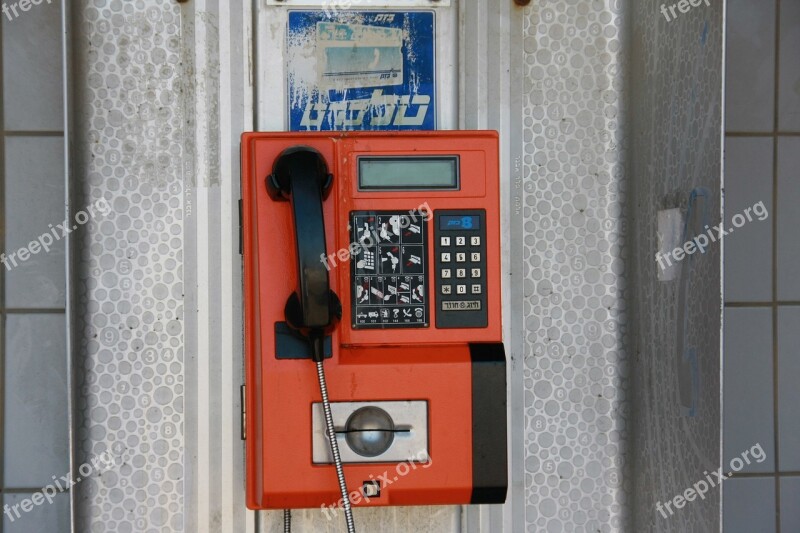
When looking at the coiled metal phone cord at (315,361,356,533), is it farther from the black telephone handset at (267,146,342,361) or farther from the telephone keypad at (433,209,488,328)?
the telephone keypad at (433,209,488,328)

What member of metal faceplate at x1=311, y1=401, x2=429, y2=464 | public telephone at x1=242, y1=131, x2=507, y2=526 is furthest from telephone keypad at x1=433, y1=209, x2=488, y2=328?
metal faceplate at x1=311, y1=401, x2=429, y2=464

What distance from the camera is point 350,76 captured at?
1.03 m

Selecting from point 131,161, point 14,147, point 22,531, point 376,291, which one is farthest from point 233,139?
point 22,531

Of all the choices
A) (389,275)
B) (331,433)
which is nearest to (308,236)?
(389,275)

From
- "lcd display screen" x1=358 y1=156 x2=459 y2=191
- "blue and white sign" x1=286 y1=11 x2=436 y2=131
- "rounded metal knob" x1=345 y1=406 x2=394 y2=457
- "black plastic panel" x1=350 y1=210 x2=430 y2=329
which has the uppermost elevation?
"blue and white sign" x1=286 y1=11 x2=436 y2=131

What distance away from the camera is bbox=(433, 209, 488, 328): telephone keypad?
89cm

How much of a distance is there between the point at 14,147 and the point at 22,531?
0.83 meters

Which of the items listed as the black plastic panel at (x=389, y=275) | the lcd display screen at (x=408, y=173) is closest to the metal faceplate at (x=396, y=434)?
the black plastic panel at (x=389, y=275)

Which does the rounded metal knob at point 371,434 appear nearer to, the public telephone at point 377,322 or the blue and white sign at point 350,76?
the public telephone at point 377,322

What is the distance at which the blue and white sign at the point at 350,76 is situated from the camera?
1.03 metres

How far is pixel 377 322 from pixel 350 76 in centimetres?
40

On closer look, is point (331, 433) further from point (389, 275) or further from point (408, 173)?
point (408, 173)

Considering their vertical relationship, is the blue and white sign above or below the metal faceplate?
above

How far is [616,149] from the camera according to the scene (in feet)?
3.52
